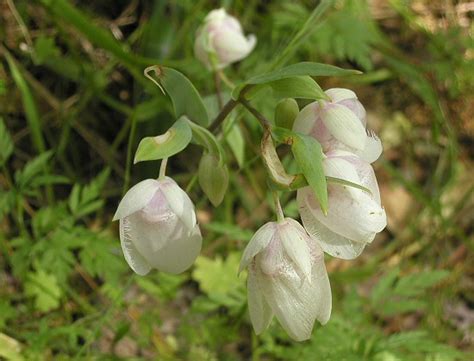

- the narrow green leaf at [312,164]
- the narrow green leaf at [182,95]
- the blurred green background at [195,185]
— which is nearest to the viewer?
the narrow green leaf at [312,164]

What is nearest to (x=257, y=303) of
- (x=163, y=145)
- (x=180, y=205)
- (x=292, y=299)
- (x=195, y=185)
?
(x=292, y=299)

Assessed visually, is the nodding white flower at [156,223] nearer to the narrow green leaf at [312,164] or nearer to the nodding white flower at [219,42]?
the narrow green leaf at [312,164]

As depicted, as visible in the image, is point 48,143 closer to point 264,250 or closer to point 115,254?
point 115,254

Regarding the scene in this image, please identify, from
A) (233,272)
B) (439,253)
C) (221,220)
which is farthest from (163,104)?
(439,253)

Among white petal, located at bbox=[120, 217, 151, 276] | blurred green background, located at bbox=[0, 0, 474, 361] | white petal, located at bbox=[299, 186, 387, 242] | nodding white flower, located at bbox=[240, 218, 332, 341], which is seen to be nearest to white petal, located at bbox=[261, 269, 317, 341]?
nodding white flower, located at bbox=[240, 218, 332, 341]

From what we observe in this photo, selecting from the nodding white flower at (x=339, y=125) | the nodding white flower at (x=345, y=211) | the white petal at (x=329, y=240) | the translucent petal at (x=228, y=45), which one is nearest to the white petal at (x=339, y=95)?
the nodding white flower at (x=339, y=125)

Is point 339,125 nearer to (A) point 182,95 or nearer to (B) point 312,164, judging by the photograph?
(B) point 312,164
